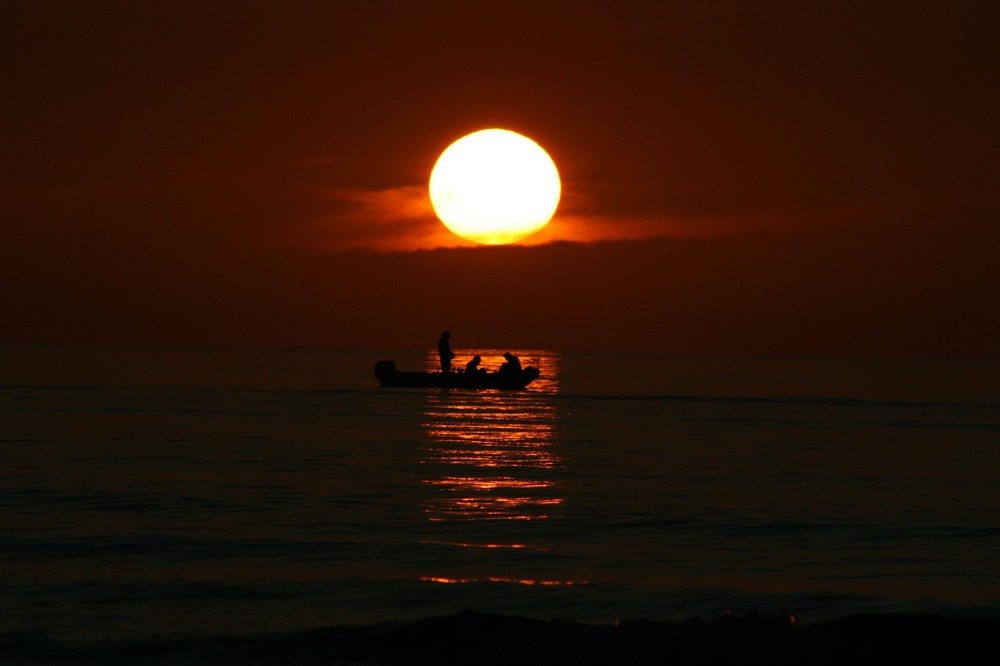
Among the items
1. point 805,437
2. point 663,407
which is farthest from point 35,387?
point 805,437

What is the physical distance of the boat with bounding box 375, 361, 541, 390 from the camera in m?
72.9

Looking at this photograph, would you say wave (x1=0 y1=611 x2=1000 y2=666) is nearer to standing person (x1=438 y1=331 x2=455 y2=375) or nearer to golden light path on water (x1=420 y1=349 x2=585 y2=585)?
golden light path on water (x1=420 y1=349 x2=585 y2=585)

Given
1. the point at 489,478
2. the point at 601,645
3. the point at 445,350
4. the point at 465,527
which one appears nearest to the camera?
the point at 601,645

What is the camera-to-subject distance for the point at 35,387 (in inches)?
3302

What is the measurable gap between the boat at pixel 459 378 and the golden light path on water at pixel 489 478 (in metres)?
13.6

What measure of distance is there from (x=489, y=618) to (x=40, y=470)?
61.7ft

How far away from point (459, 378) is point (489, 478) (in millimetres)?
42763

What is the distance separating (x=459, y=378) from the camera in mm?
72750

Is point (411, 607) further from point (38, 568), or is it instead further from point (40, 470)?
point (40, 470)

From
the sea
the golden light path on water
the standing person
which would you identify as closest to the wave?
the sea

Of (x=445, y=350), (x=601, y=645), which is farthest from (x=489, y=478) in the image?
(x=445, y=350)

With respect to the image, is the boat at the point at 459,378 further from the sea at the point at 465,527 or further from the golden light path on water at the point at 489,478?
the sea at the point at 465,527

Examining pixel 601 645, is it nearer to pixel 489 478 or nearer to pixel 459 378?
pixel 489 478

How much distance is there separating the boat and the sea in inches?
991
